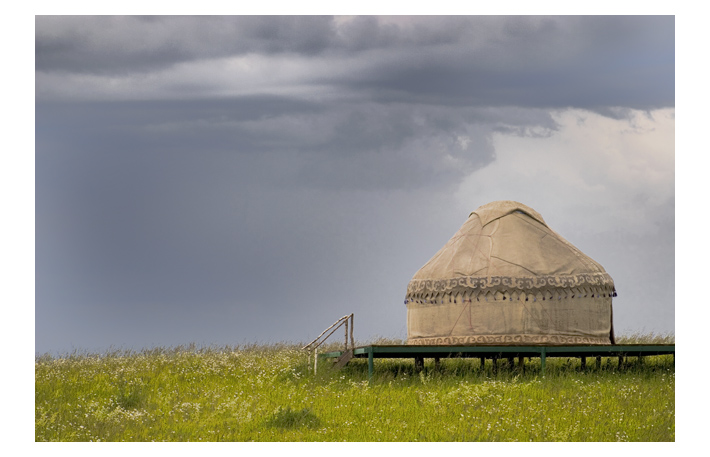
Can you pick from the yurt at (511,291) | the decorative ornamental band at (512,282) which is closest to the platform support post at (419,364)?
the yurt at (511,291)

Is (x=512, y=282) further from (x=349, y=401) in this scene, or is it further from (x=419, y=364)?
(x=349, y=401)

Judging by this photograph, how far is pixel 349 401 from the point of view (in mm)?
14047

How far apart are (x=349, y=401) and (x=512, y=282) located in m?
4.30

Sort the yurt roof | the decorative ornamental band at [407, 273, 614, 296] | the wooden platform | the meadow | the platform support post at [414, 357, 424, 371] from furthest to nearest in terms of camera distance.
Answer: the platform support post at [414, 357, 424, 371] → the yurt roof → the decorative ornamental band at [407, 273, 614, 296] → the wooden platform → the meadow

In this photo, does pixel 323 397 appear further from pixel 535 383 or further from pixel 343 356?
pixel 535 383

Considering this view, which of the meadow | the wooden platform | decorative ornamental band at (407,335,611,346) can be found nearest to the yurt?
decorative ornamental band at (407,335,611,346)

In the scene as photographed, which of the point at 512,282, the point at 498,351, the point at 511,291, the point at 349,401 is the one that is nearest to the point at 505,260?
the point at 512,282

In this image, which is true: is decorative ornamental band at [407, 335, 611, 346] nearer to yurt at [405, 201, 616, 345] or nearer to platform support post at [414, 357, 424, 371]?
yurt at [405, 201, 616, 345]

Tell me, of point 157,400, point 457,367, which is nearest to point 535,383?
point 457,367

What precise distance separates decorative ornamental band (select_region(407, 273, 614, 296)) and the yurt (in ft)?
0.06

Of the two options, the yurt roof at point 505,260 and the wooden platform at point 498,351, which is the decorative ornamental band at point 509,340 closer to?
the wooden platform at point 498,351

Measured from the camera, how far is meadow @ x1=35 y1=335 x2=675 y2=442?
12391mm

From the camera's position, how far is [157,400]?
14734 mm

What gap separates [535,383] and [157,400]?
6402 mm
